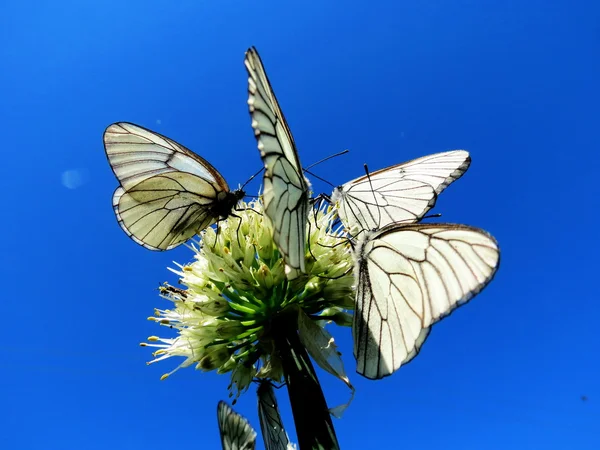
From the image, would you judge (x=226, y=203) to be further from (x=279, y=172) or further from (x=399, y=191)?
(x=399, y=191)

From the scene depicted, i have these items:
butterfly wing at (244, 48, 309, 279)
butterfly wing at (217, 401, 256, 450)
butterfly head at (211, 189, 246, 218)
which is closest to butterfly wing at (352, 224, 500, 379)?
butterfly wing at (244, 48, 309, 279)

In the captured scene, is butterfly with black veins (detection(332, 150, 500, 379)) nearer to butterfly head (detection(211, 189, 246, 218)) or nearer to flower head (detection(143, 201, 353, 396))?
flower head (detection(143, 201, 353, 396))

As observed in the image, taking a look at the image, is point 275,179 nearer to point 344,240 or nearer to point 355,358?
point 344,240

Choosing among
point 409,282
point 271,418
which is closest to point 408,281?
point 409,282

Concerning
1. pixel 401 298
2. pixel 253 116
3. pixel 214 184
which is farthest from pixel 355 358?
pixel 214 184

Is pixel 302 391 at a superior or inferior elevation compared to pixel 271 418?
inferior

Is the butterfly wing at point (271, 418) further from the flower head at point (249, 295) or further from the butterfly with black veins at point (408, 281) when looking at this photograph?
the butterfly with black veins at point (408, 281)
